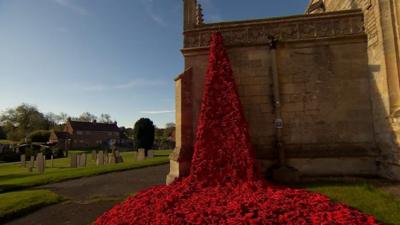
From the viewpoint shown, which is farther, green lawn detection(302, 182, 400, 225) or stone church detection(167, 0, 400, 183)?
stone church detection(167, 0, 400, 183)

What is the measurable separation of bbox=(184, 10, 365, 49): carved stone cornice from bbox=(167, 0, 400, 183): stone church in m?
0.03

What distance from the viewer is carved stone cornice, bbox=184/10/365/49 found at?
9.13 m

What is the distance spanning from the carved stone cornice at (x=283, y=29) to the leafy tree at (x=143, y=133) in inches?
1237

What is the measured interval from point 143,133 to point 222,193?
113ft

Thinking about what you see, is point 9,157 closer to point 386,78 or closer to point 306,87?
point 306,87

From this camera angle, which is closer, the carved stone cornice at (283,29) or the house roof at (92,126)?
the carved stone cornice at (283,29)

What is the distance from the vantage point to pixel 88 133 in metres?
77.2

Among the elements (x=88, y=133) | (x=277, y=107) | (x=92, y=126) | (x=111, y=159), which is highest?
(x=92, y=126)

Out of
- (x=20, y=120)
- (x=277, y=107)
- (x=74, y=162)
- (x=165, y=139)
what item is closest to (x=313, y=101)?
(x=277, y=107)

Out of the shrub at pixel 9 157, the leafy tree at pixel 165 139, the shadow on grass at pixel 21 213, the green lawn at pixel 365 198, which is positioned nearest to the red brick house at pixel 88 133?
the leafy tree at pixel 165 139

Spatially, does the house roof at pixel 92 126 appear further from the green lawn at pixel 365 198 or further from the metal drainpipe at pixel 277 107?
the green lawn at pixel 365 198

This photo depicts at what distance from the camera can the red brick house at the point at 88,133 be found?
73.6 m

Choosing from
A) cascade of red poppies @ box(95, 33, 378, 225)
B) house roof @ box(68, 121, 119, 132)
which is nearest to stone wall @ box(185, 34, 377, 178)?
cascade of red poppies @ box(95, 33, 378, 225)

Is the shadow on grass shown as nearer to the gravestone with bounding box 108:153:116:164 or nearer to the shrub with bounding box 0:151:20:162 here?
the gravestone with bounding box 108:153:116:164
